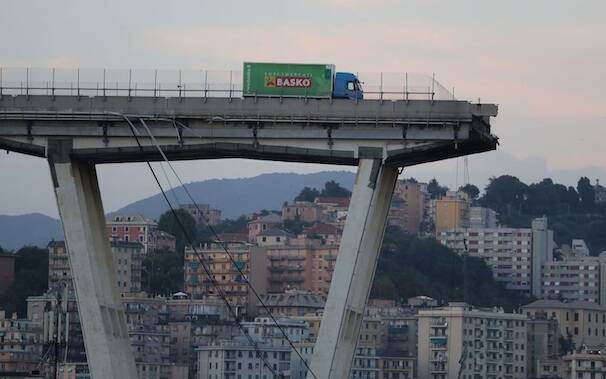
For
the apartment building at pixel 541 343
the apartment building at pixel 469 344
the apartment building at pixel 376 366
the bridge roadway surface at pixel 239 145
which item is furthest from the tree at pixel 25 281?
the bridge roadway surface at pixel 239 145

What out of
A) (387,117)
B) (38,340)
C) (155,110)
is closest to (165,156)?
(155,110)

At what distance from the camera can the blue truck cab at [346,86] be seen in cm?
6531

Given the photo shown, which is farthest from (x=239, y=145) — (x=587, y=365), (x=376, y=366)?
(x=376, y=366)

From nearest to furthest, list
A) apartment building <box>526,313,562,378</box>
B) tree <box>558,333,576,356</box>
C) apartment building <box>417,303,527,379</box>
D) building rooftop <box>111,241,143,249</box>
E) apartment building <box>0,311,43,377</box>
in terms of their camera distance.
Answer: apartment building <box>0,311,43,377</box> < apartment building <box>417,303,527,379</box> < apartment building <box>526,313,562,378</box> < tree <box>558,333,576,356</box> < building rooftop <box>111,241,143,249</box>

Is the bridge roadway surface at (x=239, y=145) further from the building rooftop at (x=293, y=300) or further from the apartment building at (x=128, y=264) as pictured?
the building rooftop at (x=293, y=300)

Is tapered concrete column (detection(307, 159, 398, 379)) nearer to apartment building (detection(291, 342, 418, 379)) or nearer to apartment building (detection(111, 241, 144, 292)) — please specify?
apartment building (detection(291, 342, 418, 379))

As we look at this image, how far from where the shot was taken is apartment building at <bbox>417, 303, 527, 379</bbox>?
17538cm

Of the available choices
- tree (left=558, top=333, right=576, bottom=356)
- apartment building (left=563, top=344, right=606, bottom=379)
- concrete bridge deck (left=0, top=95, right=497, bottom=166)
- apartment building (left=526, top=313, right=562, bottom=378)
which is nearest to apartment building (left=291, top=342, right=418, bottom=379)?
apartment building (left=526, top=313, right=562, bottom=378)

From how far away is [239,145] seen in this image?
65188 millimetres

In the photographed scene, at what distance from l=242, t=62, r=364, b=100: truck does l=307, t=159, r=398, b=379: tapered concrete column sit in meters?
2.33

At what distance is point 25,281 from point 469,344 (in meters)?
35.3

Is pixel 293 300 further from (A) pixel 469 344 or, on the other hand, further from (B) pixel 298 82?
(B) pixel 298 82

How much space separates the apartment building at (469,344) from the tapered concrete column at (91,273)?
358ft

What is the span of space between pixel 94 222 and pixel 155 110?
3.43 m
